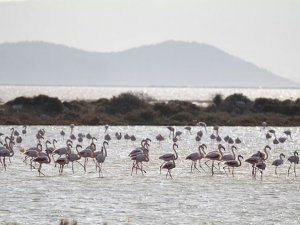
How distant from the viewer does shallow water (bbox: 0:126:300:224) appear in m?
15.2

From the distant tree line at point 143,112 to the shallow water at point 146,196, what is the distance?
77.1ft

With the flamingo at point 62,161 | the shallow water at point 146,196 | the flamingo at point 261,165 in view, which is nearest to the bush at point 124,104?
the shallow water at point 146,196

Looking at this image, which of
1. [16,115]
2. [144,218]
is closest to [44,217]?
[144,218]

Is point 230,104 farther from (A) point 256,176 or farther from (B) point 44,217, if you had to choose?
(B) point 44,217

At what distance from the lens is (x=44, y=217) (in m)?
15.0

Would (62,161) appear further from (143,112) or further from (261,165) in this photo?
(143,112)

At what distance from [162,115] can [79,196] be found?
115ft

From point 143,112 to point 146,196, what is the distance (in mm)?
32803

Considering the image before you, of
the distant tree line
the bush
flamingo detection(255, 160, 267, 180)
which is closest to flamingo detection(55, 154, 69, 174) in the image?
flamingo detection(255, 160, 267, 180)

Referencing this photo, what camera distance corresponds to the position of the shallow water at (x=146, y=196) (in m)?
15.2

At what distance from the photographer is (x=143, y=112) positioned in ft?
165

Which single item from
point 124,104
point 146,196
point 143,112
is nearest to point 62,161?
point 146,196

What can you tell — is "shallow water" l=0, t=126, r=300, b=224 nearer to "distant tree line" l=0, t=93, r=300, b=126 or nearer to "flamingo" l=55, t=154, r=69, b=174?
"flamingo" l=55, t=154, r=69, b=174

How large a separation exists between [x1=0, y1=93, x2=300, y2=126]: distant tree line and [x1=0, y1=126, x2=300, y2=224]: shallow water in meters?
23.5
